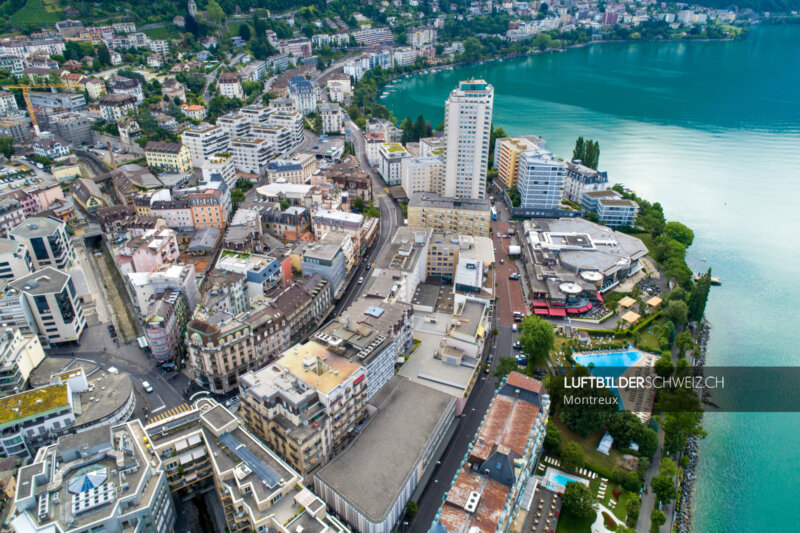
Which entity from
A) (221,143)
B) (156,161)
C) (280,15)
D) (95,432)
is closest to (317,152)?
(221,143)

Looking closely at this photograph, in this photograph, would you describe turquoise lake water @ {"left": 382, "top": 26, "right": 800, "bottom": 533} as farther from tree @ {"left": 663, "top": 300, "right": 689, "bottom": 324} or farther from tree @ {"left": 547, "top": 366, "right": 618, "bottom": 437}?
tree @ {"left": 547, "top": 366, "right": 618, "bottom": 437}

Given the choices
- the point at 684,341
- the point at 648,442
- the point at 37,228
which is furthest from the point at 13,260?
the point at 684,341

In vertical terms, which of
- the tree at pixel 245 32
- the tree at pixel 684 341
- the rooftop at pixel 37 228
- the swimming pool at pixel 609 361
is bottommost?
the swimming pool at pixel 609 361

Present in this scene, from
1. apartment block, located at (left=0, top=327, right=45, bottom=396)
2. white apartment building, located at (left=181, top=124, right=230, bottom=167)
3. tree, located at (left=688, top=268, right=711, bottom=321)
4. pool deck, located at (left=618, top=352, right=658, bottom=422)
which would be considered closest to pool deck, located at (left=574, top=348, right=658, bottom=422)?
pool deck, located at (left=618, top=352, right=658, bottom=422)

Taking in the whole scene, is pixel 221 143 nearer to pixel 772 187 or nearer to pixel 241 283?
pixel 241 283

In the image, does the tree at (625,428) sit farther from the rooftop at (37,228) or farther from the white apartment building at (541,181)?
the rooftop at (37,228)

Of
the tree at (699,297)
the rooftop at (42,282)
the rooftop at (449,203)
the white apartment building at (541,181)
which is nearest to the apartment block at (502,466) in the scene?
the tree at (699,297)
